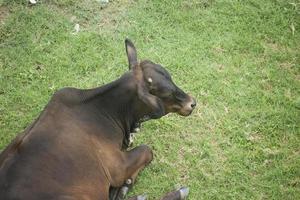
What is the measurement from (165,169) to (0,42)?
9.85 feet

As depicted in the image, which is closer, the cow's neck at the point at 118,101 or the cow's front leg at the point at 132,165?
the cow's neck at the point at 118,101

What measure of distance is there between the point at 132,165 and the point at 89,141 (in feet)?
1.97

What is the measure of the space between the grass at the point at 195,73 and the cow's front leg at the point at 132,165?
0.58ft

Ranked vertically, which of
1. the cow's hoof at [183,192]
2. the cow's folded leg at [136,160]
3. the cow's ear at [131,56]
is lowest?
the cow's hoof at [183,192]

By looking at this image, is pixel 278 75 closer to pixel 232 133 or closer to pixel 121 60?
pixel 232 133

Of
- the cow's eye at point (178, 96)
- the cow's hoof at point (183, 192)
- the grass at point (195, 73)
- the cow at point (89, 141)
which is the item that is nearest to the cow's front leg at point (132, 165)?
the cow at point (89, 141)

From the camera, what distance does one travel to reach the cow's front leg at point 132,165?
5.49 metres

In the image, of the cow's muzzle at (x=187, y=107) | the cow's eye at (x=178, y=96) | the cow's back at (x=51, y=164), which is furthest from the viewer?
the cow's muzzle at (x=187, y=107)

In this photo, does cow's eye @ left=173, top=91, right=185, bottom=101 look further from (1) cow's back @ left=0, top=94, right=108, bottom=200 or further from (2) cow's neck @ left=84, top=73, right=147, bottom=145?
(1) cow's back @ left=0, top=94, right=108, bottom=200

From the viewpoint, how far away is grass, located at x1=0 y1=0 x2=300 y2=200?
19.4ft

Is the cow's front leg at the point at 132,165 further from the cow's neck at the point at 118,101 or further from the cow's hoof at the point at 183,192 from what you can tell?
the cow's hoof at the point at 183,192

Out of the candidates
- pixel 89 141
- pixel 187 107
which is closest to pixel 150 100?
pixel 187 107

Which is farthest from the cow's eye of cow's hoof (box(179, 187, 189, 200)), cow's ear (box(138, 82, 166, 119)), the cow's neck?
cow's hoof (box(179, 187, 189, 200))

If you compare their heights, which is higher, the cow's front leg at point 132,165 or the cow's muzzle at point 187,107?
the cow's muzzle at point 187,107
